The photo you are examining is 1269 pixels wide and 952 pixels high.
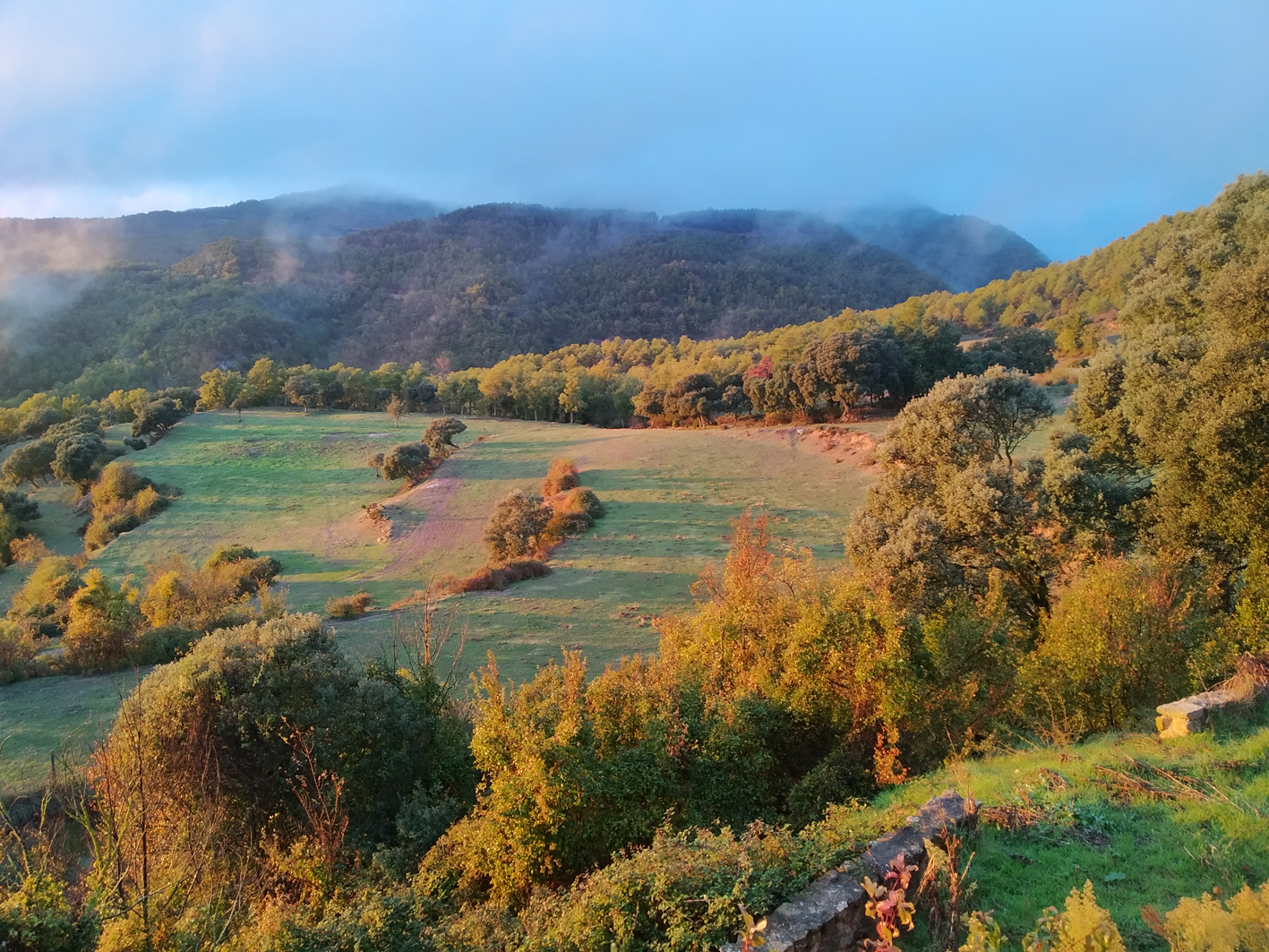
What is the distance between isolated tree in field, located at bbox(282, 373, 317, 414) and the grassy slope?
68299 mm

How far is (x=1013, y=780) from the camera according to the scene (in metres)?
7.48

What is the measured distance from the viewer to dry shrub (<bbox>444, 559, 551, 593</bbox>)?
2377 centimetres

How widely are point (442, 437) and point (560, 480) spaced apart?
13.5 meters

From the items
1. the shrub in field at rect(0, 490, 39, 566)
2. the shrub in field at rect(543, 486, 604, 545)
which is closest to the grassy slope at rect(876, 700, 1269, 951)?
the shrub in field at rect(543, 486, 604, 545)

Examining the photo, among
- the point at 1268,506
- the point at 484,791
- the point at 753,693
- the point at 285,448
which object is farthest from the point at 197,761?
the point at 285,448

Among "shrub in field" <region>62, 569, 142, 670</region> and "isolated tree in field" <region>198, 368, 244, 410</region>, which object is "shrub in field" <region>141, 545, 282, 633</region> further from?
"isolated tree in field" <region>198, 368, 244, 410</region>

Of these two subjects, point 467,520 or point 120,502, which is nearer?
point 467,520

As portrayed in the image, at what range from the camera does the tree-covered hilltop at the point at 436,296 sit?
104 m

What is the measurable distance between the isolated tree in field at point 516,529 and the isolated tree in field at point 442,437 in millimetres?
15962

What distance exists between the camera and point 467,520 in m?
34.0

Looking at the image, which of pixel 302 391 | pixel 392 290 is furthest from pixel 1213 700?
pixel 392 290

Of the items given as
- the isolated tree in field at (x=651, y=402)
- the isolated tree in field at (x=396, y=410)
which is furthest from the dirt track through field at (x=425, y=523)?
the isolated tree in field at (x=651, y=402)

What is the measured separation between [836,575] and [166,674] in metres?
9.93

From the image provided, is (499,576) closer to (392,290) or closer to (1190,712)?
(1190,712)
